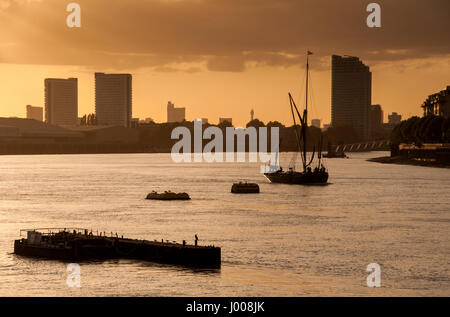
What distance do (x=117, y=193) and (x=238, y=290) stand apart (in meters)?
94.8

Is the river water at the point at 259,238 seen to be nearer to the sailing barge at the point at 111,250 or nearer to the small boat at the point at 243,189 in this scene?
the sailing barge at the point at 111,250

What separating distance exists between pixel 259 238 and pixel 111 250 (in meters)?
17.0

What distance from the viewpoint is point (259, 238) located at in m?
77.1

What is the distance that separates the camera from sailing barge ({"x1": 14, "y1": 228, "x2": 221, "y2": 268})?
200 ft

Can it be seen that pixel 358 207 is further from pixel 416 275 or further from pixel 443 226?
pixel 416 275

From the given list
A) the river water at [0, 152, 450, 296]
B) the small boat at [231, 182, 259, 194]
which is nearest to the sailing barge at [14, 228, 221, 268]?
the river water at [0, 152, 450, 296]

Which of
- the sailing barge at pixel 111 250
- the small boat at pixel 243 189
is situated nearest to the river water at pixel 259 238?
the sailing barge at pixel 111 250

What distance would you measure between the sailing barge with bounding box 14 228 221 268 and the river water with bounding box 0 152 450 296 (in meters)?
1.26

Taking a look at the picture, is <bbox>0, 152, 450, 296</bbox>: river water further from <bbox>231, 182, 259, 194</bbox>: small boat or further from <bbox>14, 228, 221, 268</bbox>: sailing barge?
<bbox>231, 182, 259, 194</bbox>: small boat

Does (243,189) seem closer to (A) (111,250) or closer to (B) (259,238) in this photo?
(B) (259,238)

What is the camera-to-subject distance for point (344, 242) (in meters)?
74.6

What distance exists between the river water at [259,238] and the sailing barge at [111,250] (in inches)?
49.4
